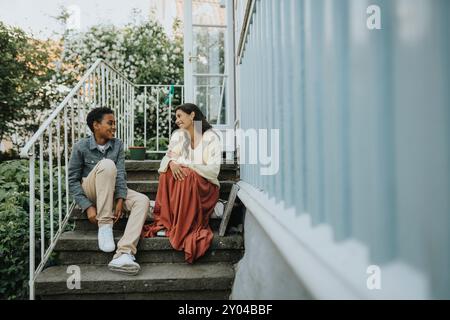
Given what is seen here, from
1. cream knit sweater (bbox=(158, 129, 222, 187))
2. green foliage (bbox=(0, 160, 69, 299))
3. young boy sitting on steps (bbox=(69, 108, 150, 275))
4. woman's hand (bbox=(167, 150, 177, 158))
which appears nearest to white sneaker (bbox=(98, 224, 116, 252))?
young boy sitting on steps (bbox=(69, 108, 150, 275))

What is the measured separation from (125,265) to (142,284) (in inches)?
6.0

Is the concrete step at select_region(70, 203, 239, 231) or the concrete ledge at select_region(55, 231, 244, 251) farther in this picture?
the concrete step at select_region(70, 203, 239, 231)

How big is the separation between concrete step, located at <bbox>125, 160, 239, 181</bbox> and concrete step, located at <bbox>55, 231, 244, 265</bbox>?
2.75ft

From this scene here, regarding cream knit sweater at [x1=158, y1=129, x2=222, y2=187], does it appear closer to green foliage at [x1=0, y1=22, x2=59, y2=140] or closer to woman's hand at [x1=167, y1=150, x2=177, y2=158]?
woman's hand at [x1=167, y1=150, x2=177, y2=158]

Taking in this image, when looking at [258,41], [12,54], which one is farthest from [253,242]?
[12,54]

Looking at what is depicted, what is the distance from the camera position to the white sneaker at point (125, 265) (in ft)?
6.91

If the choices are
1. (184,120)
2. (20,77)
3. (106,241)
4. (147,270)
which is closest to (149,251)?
(147,270)

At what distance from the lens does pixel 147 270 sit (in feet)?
7.25

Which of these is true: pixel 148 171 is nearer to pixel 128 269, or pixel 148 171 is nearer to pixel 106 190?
pixel 106 190

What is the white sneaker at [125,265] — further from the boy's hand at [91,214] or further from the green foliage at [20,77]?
the green foliage at [20,77]

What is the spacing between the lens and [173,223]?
2395mm

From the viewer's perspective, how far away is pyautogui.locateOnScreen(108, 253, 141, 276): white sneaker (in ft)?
6.91
